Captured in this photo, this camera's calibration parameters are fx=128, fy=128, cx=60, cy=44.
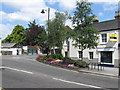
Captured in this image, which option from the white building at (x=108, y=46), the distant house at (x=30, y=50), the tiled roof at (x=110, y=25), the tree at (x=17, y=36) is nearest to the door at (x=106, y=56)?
the white building at (x=108, y=46)

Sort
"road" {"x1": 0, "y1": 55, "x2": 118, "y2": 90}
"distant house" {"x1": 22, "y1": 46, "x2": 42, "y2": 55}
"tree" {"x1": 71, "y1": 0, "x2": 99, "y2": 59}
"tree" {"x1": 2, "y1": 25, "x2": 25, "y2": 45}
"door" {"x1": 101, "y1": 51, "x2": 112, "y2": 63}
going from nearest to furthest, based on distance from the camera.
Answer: "road" {"x1": 0, "y1": 55, "x2": 118, "y2": 90} < "tree" {"x1": 71, "y1": 0, "x2": 99, "y2": 59} < "door" {"x1": 101, "y1": 51, "x2": 112, "y2": 63} < "distant house" {"x1": 22, "y1": 46, "x2": 42, "y2": 55} < "tree" {"x1": 2, "y1": 25, "x2": 25, "y2": 45}

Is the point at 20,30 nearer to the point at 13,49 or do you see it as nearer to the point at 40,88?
the point at 13,49

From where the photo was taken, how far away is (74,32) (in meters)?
15.6

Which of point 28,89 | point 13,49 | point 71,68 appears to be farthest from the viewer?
point 13,49

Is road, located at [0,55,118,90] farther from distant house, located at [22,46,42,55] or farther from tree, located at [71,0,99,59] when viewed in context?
distant house, located at [22,46,42,55]

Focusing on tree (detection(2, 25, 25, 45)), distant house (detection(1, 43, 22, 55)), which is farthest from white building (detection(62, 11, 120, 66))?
tree (detection(2, 25, 25, 45))

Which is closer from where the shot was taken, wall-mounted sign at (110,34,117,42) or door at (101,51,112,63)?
wall-mounted sign at (110,34,117,42)

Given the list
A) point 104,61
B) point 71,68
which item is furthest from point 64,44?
point 71,68

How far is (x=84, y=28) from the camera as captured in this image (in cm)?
1535

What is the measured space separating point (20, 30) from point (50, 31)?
4738cm

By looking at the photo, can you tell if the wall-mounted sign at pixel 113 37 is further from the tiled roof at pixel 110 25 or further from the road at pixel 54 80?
the road at pixel 54 80

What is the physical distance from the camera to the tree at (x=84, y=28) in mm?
14977

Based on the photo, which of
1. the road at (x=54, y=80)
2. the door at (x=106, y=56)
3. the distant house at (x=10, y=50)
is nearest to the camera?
the road at (x=54, y=80)

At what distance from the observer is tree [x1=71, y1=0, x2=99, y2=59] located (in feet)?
49.1
